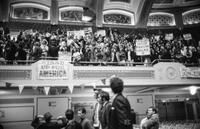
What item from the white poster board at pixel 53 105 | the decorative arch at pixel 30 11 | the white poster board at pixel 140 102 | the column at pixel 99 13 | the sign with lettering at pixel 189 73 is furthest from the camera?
the white poster board at pixel 140 102

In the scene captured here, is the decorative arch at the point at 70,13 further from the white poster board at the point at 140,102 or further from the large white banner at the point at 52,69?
the white poster board at the point at 140,102

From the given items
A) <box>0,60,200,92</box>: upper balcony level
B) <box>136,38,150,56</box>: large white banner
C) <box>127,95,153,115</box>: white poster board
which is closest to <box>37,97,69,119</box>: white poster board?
<box>0,60,200,92</box>: upper balcony level

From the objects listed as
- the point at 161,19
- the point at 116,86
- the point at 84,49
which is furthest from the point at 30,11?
the point at 116,86

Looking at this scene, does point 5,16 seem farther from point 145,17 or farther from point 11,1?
point 145,17

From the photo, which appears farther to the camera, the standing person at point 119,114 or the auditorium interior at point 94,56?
the auditorium interior at point 94,56

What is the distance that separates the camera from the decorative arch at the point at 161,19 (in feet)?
59.0

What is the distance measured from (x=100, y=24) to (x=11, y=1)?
6.66 m

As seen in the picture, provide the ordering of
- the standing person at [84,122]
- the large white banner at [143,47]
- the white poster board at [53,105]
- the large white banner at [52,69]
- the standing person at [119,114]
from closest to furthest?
the standing person at [119,114] → the standing person at [84,122] → the large white banner at [52,69] → the large white banner at [143,47] → the white poster board at [53,105]

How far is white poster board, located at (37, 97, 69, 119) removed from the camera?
14688 mm

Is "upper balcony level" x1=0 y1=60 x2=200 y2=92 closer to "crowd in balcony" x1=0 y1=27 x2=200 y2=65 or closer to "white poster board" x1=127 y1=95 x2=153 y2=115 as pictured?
"crowd in balcony" x1=0 y1=27 x2=200 y2=65

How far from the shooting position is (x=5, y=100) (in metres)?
14.4

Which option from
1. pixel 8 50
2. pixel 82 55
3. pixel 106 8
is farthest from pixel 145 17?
pixel 8 50

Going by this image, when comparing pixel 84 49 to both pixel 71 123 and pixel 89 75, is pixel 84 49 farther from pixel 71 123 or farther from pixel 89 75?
pixel 71 123

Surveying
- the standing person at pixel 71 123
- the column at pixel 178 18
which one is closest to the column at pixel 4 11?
the standing person at pixel 71 123
